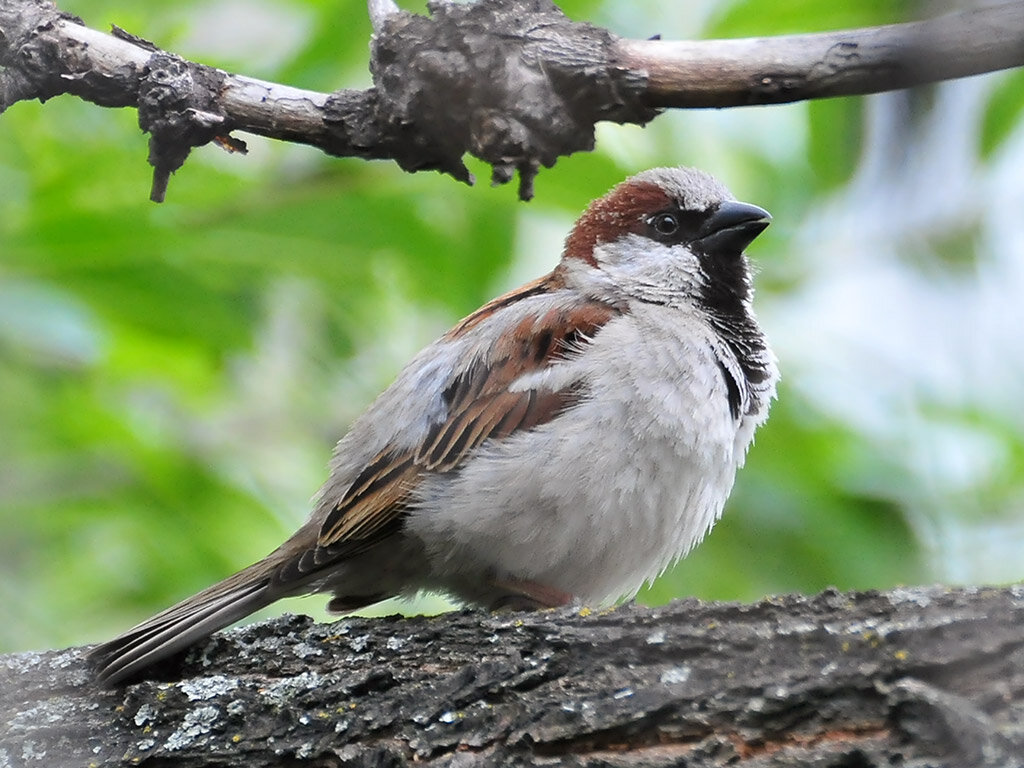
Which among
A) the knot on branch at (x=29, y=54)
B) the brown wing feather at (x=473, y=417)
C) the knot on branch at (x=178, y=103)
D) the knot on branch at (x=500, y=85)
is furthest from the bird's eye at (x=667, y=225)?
the knot on branch at (x=29, y=54)

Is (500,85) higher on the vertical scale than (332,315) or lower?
lower

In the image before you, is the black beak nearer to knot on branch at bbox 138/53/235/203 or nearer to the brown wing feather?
the brown wing feather

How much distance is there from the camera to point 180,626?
9.52 feet

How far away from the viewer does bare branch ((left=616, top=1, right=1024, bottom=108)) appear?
5.86 feet

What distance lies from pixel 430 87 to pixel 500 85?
14cm

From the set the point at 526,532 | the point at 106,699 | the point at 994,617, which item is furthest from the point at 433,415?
the point at 994,617

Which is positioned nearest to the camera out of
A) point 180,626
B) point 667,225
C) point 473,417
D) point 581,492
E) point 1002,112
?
point 180,626

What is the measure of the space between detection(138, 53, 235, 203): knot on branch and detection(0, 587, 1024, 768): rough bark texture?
1.08 m

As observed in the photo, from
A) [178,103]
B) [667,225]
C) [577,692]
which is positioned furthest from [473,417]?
[178,103]

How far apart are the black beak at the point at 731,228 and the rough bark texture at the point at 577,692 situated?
176 centimetres

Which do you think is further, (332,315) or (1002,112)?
(332,315)

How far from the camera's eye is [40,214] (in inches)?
148

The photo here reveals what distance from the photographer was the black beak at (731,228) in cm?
397

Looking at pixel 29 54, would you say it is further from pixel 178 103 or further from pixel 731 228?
pixel 731 228
